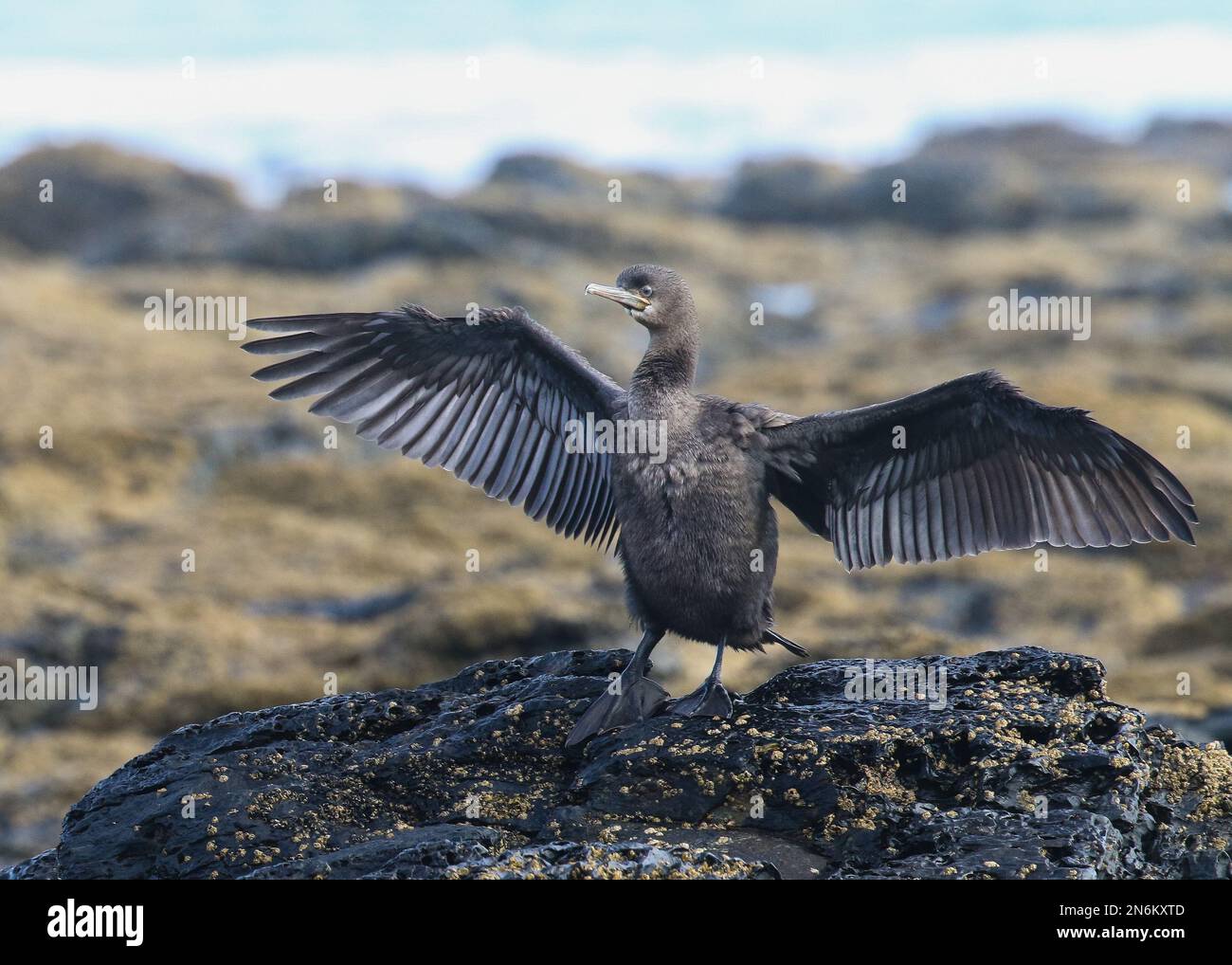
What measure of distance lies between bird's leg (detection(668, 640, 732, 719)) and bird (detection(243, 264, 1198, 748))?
1 centimetres

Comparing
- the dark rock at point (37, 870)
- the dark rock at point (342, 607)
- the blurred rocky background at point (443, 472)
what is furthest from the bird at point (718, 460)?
→ the dark rock at point (342, 607)

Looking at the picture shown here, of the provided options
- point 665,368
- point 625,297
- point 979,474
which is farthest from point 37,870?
point 979,474

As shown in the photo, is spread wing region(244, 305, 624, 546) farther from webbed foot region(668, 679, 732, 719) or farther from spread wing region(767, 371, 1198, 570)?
webbed foot region(668, 679, 732, 719)

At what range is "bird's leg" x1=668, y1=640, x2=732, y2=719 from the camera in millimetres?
8883

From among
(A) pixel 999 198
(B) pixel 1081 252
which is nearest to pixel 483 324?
(B) pixel 1081 252

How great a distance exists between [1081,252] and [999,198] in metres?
16.3

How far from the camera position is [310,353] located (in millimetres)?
10234

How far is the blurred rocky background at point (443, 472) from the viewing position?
79.2ft

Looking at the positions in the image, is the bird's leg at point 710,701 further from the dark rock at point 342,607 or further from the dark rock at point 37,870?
the dark rock at point 342,607

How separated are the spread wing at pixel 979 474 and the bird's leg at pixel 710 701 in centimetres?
137

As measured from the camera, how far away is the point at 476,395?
10.7 metres

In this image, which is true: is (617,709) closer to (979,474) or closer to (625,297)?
(625,297)

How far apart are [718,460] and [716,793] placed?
2067 mm
